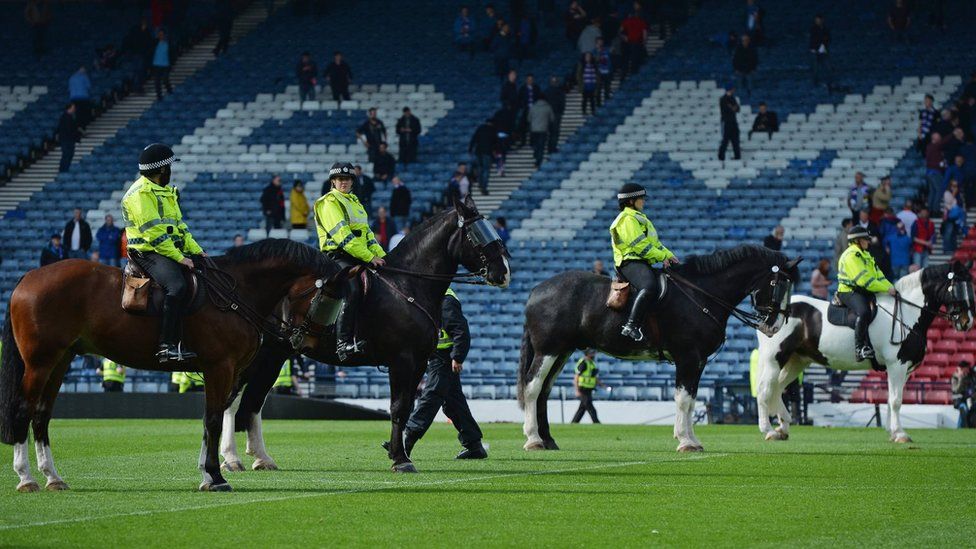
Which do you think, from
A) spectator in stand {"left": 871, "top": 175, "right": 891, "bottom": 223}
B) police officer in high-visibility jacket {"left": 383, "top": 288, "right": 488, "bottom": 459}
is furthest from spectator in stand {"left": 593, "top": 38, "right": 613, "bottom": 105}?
police officer in high-visibility jacket {"left": 383, "top": 288, "right": 488, "bottom": 459}

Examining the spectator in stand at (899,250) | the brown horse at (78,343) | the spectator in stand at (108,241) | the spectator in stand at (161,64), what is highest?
the spectator in stand at (161,64)

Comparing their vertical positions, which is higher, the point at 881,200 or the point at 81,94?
the point at 81,94

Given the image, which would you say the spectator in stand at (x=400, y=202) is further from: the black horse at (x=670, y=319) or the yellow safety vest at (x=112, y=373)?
the black horse at (x=670, y=319)

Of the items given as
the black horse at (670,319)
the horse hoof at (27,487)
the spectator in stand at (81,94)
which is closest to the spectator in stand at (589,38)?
the spectator in stand at (81,94)

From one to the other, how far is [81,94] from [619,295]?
2971cm

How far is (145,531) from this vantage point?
413 inches

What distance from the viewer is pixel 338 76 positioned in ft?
145

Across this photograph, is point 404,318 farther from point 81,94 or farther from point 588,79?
point 81,94

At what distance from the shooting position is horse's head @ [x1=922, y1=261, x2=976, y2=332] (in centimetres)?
2273

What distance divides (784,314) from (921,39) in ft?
75.6

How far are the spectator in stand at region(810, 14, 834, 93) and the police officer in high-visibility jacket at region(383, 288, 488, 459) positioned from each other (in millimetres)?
24955

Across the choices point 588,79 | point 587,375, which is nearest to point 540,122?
point 588,79

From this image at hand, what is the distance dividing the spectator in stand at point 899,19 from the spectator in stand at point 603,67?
7622 millimetres

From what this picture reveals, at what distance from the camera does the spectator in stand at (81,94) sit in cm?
4556
